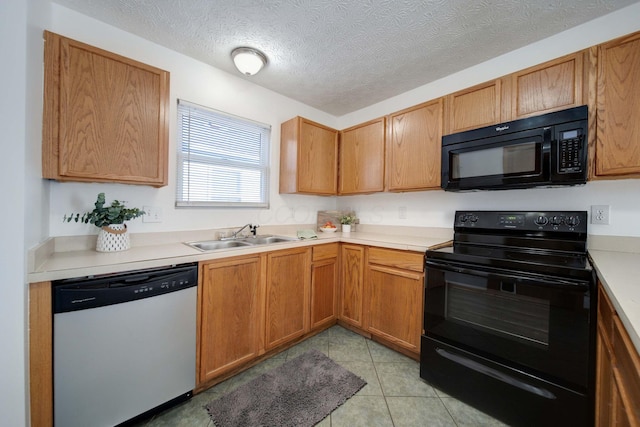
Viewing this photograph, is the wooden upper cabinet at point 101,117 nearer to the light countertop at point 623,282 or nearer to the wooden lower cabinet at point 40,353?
the wooden lower cabinet at point 40,353

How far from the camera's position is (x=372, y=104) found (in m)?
2.93

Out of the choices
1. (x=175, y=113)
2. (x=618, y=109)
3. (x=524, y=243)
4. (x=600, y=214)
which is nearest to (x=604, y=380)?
(x=524, y=243)

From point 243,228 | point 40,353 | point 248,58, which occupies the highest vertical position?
point 248,58

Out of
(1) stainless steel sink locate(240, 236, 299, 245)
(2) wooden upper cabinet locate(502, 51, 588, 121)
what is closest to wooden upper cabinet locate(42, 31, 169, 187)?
(1) stainless steel sink locate(240, 236, 299, 245)

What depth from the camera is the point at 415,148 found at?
2221mm

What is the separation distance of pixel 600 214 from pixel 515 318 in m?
0.97

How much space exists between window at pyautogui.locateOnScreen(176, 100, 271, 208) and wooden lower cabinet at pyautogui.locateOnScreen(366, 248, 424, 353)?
1335 mm

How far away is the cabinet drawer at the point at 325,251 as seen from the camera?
89.7 inches

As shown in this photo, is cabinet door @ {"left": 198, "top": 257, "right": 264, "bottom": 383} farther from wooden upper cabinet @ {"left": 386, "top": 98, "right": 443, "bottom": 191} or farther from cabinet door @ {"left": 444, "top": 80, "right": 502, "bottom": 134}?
cabinet door @ {"left": 444, "top": 80, "right": 502, "bottom": 134}

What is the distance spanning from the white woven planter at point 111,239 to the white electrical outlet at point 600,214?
3120 mm

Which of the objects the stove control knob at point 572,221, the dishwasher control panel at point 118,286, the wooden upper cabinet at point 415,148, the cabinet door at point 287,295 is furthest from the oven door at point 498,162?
the dishwasher control panel at point 118,286

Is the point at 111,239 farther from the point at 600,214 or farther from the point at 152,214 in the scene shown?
the point at 600,214

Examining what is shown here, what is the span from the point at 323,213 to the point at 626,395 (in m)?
2.54

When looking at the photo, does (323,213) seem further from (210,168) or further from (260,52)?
(260,52)
